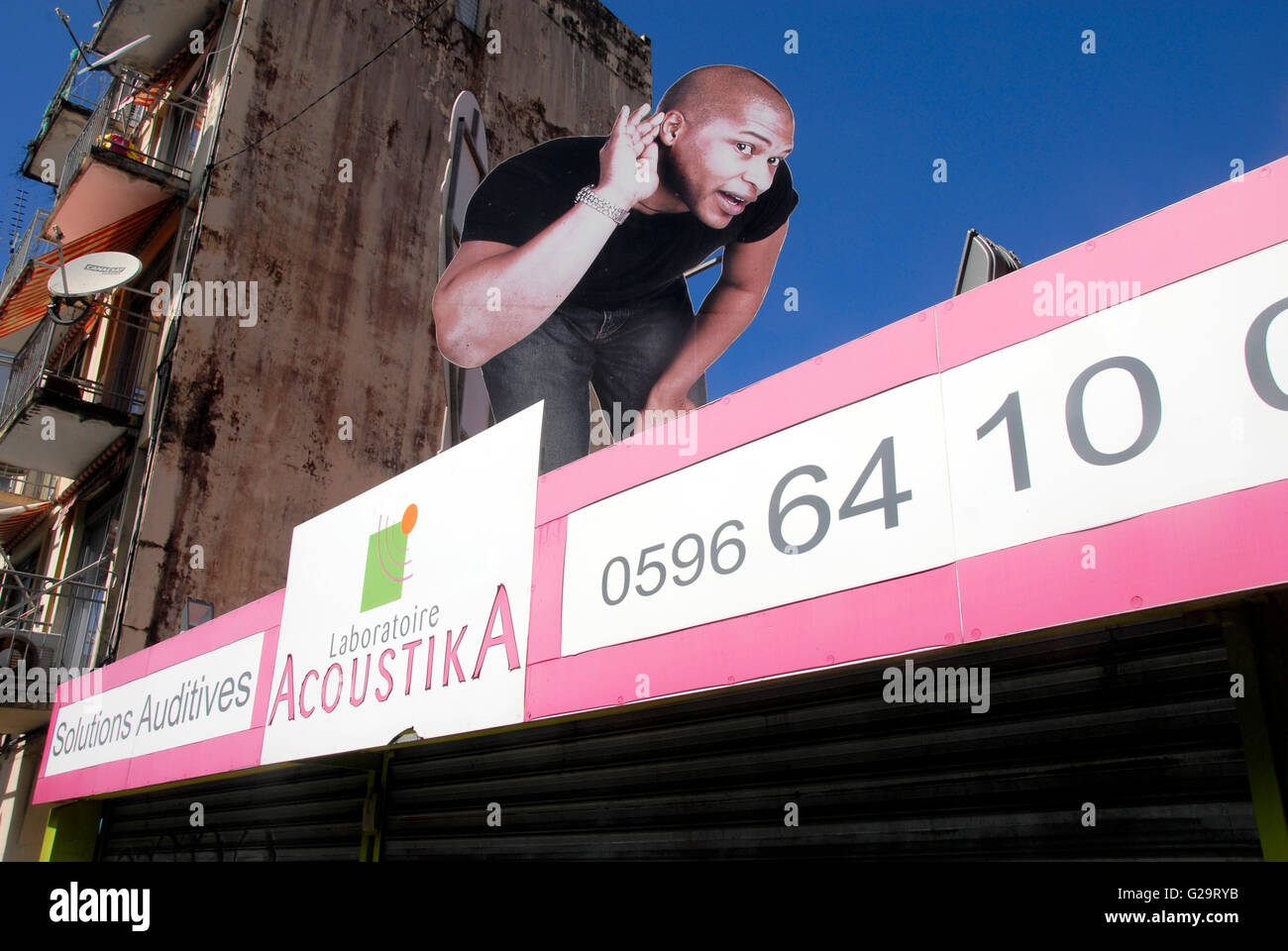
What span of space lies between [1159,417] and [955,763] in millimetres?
1804

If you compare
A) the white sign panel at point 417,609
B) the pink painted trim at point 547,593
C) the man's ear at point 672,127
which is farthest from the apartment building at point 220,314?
the pink painted trim at point 547,593

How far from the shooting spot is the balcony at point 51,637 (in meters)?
11.8

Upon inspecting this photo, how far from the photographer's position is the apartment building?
1195 centimetres

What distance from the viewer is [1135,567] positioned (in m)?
2.81

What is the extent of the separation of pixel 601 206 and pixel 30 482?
11364 millimetres

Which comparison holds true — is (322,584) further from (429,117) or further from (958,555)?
(429,117)

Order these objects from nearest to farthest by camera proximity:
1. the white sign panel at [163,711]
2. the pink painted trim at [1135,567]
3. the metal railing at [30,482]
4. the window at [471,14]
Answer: the pink painted trim at [1135,567] → the white sign panel at [163,711] → the metal railing at [30,482] → the window at [471,14]

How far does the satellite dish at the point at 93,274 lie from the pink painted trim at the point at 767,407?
9.53 metres

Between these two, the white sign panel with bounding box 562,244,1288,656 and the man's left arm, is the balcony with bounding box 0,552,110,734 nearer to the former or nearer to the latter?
the man's left arm

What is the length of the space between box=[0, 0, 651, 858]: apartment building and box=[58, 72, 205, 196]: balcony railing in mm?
75

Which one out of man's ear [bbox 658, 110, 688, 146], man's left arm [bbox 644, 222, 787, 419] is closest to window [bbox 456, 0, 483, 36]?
man's ear [bbox 658, 110, 688, 146]

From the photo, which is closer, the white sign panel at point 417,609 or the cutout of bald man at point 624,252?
the white sign panel at point 417,609

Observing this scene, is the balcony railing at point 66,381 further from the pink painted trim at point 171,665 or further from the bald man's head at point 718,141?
the bald man's head at point 718,141

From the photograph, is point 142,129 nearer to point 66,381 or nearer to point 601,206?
point 66,381
